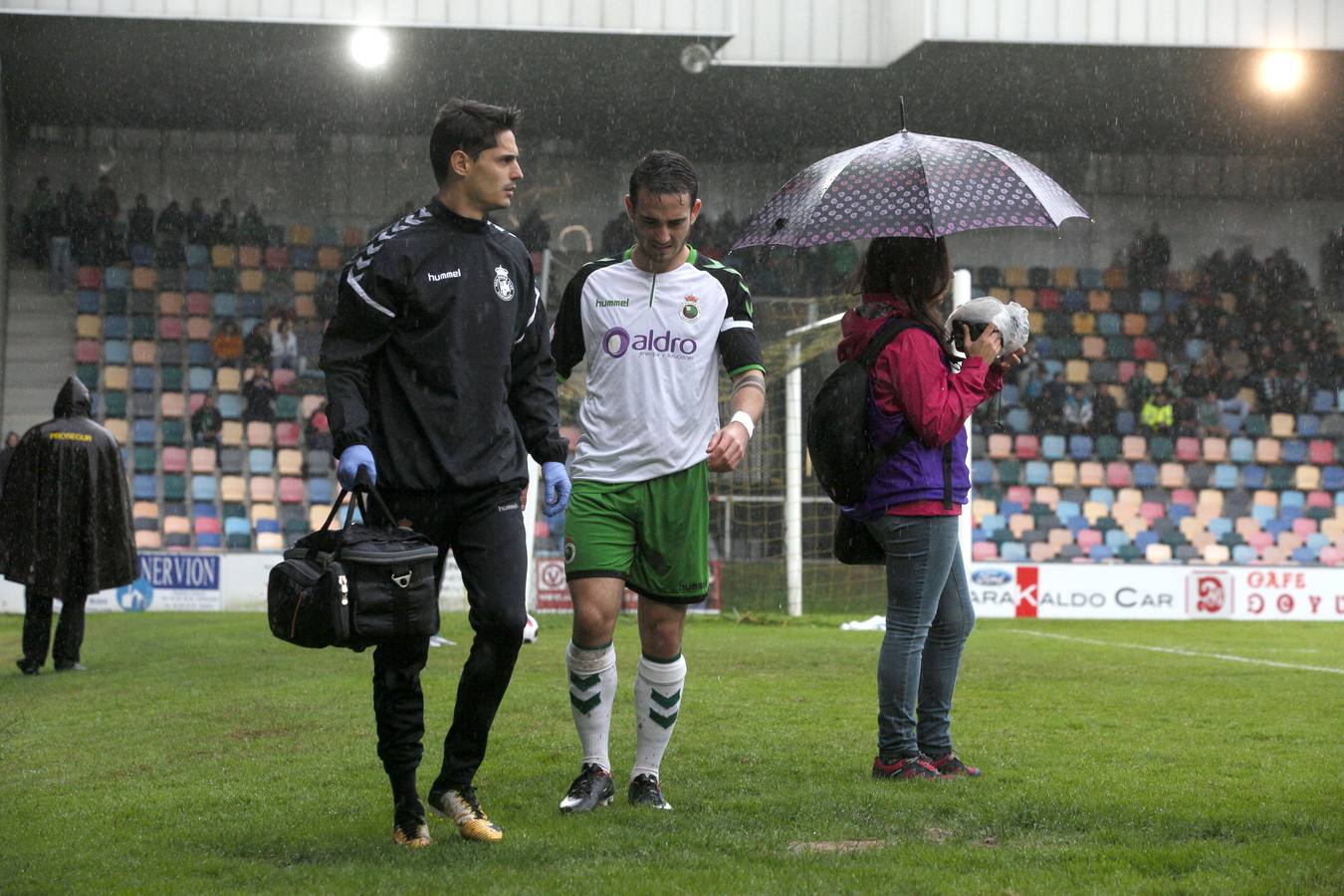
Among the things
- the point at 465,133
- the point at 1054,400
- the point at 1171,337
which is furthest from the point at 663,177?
the point at 1171,337

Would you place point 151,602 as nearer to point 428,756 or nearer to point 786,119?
point 786,119

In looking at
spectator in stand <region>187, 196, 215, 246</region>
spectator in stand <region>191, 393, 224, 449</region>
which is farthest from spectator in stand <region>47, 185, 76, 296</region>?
spectator in stand <region>191, 393, 224, 449</region>

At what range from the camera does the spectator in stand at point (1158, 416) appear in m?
23.8

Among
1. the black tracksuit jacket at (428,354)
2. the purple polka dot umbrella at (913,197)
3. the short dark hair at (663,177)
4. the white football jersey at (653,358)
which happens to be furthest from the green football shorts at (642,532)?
the purple polka dot umbrella at (913,197)


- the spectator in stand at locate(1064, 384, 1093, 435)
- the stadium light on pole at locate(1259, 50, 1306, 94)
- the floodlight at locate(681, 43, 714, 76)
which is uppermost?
the stadium light on pole at locate(1259, 50, 1306, 94)

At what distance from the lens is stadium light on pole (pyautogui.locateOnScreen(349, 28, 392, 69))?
18.9 meters

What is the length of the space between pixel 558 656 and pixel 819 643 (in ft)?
8.44

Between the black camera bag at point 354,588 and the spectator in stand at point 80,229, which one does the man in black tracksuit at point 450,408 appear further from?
the spectator in stand at point 80,229

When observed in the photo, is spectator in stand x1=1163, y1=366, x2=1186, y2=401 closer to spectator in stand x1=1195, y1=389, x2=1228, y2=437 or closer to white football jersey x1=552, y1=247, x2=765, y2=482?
spectator in stand x1=1195, y1=389, x2=1228, y2=437

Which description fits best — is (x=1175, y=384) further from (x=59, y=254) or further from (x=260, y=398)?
(x=59, y=254)

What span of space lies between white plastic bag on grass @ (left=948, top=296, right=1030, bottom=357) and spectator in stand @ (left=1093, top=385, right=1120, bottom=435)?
19.3 meters

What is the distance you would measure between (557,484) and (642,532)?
1.49ft

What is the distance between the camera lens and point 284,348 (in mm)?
22953

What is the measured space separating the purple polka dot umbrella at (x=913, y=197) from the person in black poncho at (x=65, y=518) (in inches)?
254
